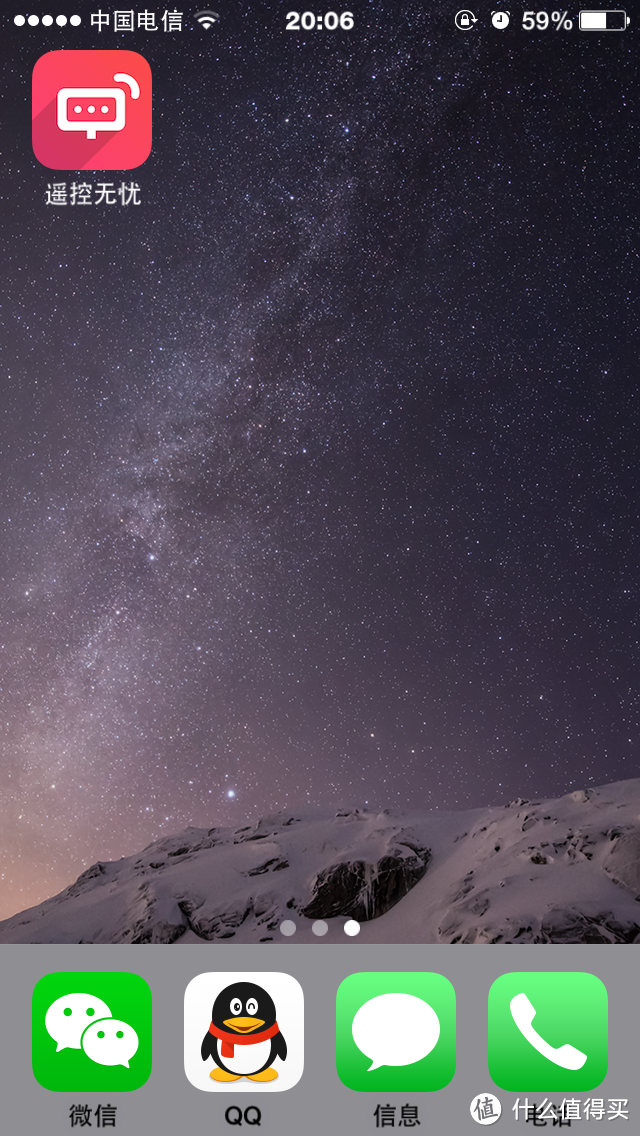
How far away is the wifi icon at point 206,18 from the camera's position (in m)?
6.43

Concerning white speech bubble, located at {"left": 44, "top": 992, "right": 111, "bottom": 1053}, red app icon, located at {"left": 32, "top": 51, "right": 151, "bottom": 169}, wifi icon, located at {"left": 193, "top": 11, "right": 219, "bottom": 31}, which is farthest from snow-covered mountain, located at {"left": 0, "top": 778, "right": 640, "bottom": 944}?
wifi icon, located at {"left": 193, "top": 11, "right": 219, "bottom": 31}

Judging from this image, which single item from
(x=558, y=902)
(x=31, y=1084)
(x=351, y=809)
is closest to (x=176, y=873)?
(x=351, y=809)

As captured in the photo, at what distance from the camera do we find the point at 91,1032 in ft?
15.1

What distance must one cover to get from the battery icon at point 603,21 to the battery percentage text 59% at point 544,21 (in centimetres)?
14

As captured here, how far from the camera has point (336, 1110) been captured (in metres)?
4.47

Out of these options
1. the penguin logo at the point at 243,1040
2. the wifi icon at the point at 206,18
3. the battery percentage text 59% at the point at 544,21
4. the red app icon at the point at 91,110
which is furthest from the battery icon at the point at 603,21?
the penguin logo at the point at 243,1040

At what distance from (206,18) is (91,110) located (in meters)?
1.59

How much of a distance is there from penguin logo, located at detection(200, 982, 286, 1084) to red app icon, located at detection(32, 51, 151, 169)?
24.3 ft

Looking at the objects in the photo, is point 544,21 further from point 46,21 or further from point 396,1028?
point 396,1028

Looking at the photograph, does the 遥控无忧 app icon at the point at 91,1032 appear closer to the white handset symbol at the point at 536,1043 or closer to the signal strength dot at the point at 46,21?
the white handset symbol at the point at 536,1043

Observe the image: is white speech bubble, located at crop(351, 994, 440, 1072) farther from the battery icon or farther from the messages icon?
the battery icon

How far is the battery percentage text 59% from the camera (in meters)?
6.42

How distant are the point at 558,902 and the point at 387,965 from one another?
29.4 meters

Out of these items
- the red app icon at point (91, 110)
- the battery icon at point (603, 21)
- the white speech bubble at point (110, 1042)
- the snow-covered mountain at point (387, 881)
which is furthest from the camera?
the snow-covered mountain at point (387, 881)
